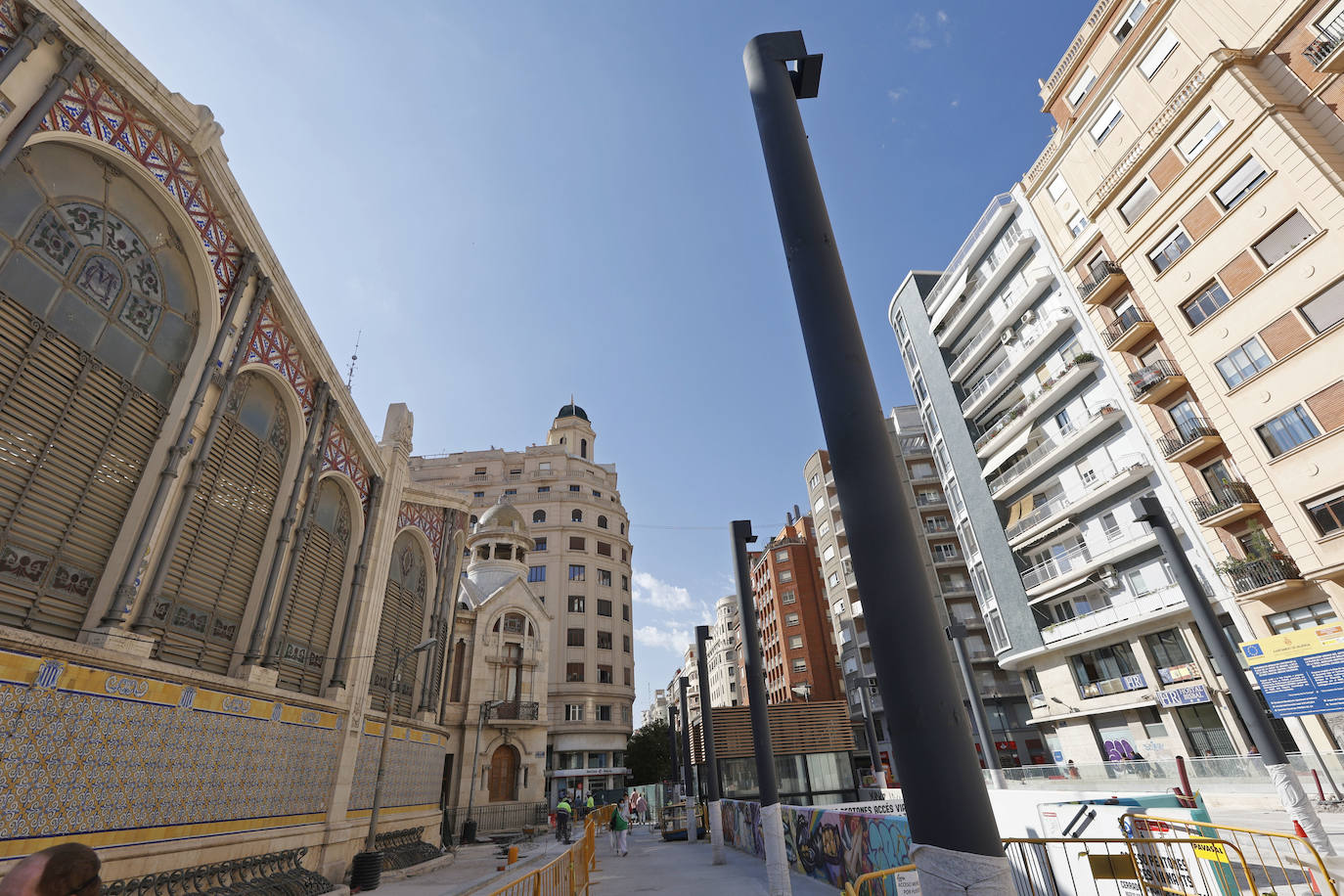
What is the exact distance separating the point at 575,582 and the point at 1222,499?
132 feet

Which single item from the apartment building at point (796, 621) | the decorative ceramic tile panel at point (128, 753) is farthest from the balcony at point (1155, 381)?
the apartment building at point (796, 621)

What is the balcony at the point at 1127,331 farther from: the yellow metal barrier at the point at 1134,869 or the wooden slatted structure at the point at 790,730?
the yellow metal barrier at the point at 1134,869

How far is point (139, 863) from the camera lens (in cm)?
917

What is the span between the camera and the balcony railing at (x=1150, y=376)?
24.6 meters

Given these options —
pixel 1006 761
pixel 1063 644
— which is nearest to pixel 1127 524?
pixel 1063 644

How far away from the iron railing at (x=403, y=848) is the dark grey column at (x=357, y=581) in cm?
416

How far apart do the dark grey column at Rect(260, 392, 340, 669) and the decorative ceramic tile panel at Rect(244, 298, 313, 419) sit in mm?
500

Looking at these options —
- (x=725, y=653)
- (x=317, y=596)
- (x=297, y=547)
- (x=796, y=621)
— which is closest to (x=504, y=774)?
(x=317, y=596)

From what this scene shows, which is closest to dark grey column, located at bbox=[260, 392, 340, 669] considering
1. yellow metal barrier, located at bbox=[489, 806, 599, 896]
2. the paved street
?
the paved street

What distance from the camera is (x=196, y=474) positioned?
11086mm

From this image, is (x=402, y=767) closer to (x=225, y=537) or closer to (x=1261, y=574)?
(x=225, y=537)

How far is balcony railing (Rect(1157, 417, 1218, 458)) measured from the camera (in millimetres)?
23000

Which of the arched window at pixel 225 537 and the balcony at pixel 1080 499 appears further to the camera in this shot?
the balcony at pixel 1080 499

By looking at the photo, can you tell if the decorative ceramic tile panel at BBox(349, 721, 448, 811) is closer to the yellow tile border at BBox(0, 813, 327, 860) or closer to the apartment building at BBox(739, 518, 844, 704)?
the yellow tile border at BBox(0, 813, 327, 860)
